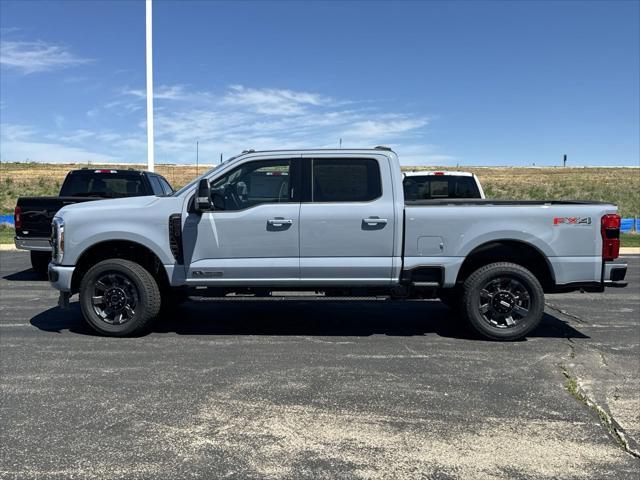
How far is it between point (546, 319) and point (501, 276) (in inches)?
69.3

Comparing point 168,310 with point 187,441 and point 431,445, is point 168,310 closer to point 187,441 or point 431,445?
point 187,441

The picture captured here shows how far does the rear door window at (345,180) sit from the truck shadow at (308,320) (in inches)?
63.8

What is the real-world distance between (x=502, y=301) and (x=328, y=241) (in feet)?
6.65

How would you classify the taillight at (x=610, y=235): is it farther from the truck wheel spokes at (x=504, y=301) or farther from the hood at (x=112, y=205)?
the hood at (x=112, y=205)

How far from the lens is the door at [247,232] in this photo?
19.7ft

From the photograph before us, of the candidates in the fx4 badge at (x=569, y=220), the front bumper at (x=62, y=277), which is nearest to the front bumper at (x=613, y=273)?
the fx4 badge at (x=569, y=220)

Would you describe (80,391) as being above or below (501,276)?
below

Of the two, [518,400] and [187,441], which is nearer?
[187,441]

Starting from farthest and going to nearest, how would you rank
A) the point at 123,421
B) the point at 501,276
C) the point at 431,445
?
1. the point at 501,276
2. the point at 123,421
3. the point at 431,445

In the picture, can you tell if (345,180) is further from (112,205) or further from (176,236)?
(112,205)

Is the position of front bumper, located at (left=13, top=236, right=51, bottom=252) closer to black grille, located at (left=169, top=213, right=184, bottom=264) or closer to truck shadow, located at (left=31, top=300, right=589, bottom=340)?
truck shadow, located at (left=31, top=300, right=589, bottom=340)

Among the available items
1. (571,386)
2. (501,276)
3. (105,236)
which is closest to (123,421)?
(105,236)

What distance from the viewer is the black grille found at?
19.7ft

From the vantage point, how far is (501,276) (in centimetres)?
604
